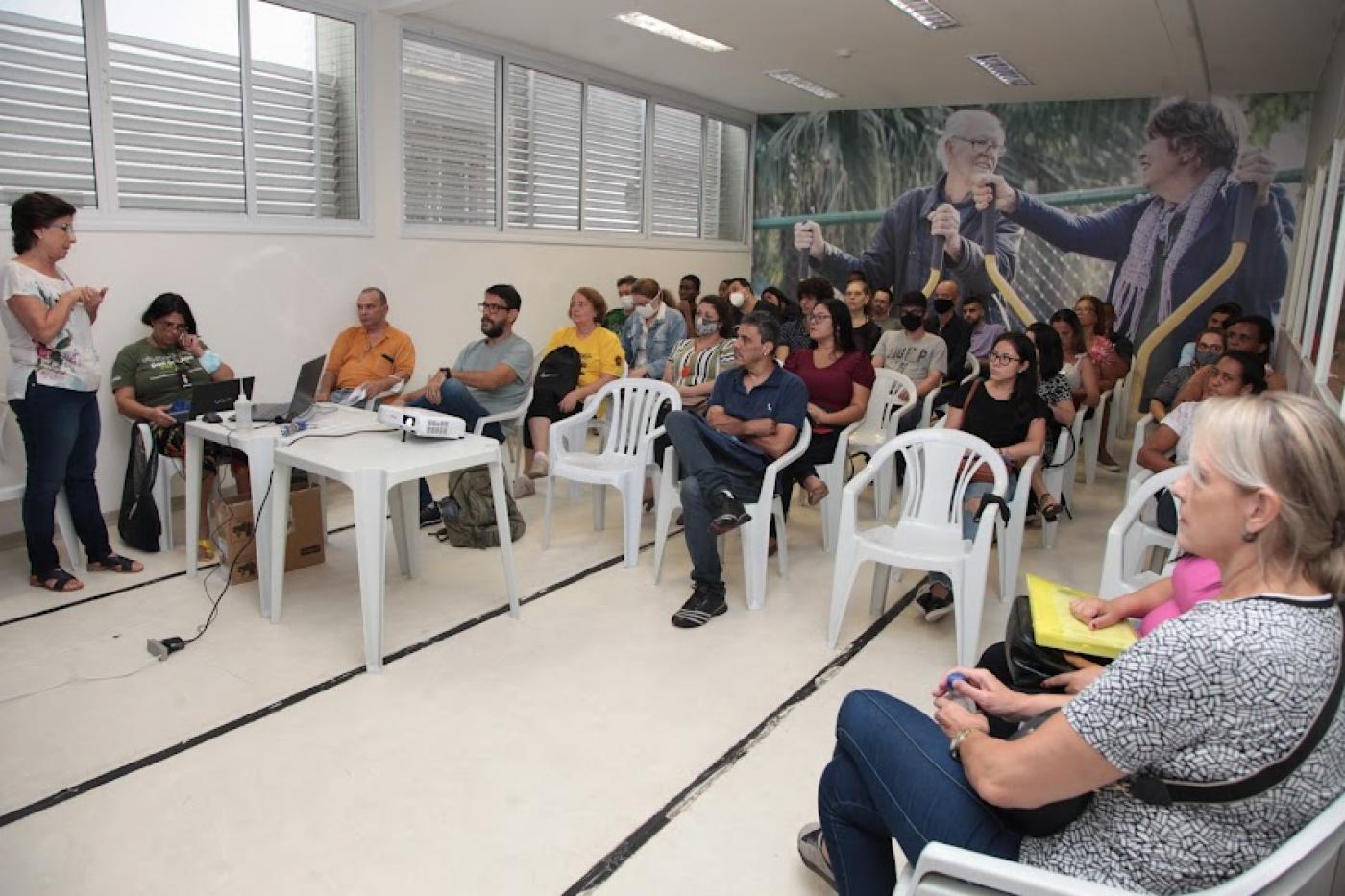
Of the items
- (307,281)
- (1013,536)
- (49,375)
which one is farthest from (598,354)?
(49,375)

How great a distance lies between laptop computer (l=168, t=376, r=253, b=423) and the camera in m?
3.54

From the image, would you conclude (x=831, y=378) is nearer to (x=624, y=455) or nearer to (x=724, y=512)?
(x=624, y=455)

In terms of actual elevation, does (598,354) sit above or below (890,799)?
above

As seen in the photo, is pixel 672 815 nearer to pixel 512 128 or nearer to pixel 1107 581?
pixel 1107 581

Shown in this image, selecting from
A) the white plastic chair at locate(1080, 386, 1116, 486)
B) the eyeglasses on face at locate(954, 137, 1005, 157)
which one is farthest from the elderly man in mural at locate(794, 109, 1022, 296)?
the white plastic chair at locate(1080, 386, 1116, 486)

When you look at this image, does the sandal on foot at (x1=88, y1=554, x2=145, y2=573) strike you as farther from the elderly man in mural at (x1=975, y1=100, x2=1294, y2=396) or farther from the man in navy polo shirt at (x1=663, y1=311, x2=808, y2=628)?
the elderly man in mural at (x1=975, y1=100, x2=1294, y2=396)

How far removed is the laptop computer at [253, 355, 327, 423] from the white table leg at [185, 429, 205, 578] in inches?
11.0

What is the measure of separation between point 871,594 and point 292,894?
2363 millimetres

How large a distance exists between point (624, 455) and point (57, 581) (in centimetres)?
236

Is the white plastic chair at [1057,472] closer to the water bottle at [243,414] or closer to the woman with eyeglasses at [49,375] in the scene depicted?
the water bottle at [243,414]

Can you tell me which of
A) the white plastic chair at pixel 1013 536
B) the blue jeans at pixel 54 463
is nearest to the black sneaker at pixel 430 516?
the blue jeans at pixel 54 463

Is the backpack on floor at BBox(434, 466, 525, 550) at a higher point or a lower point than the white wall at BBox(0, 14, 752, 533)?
lower

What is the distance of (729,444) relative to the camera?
3547mm

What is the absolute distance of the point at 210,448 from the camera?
3908 mm
